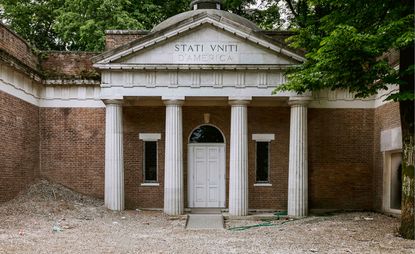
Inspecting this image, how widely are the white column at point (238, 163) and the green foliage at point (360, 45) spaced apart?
451cm

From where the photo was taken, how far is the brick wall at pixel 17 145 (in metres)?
17.2

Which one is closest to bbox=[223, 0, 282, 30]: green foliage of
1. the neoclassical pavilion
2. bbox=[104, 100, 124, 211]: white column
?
the neoclassical pavilion

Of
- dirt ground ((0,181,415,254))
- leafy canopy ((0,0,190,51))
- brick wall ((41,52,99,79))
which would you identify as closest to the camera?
dirt ground ((0,181,415,254))

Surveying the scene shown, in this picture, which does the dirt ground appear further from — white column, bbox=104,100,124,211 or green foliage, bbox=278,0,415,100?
green foliage, bbox=278,0,415,100

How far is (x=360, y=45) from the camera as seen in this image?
1130 cm

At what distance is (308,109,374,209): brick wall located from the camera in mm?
20297

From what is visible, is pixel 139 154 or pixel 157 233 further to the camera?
pixel 139 154

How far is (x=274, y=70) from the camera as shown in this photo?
18062mm

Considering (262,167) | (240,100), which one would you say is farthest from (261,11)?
(240,100)

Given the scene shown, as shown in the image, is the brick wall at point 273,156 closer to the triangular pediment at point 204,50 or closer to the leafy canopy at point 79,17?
the triangular pediment at point 204,50

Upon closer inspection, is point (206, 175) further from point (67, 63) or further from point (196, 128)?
point (67, 63)

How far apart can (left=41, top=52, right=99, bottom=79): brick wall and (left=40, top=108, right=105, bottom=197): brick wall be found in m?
1.82

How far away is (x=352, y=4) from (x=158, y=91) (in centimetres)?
826

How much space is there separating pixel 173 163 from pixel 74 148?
218 inches
